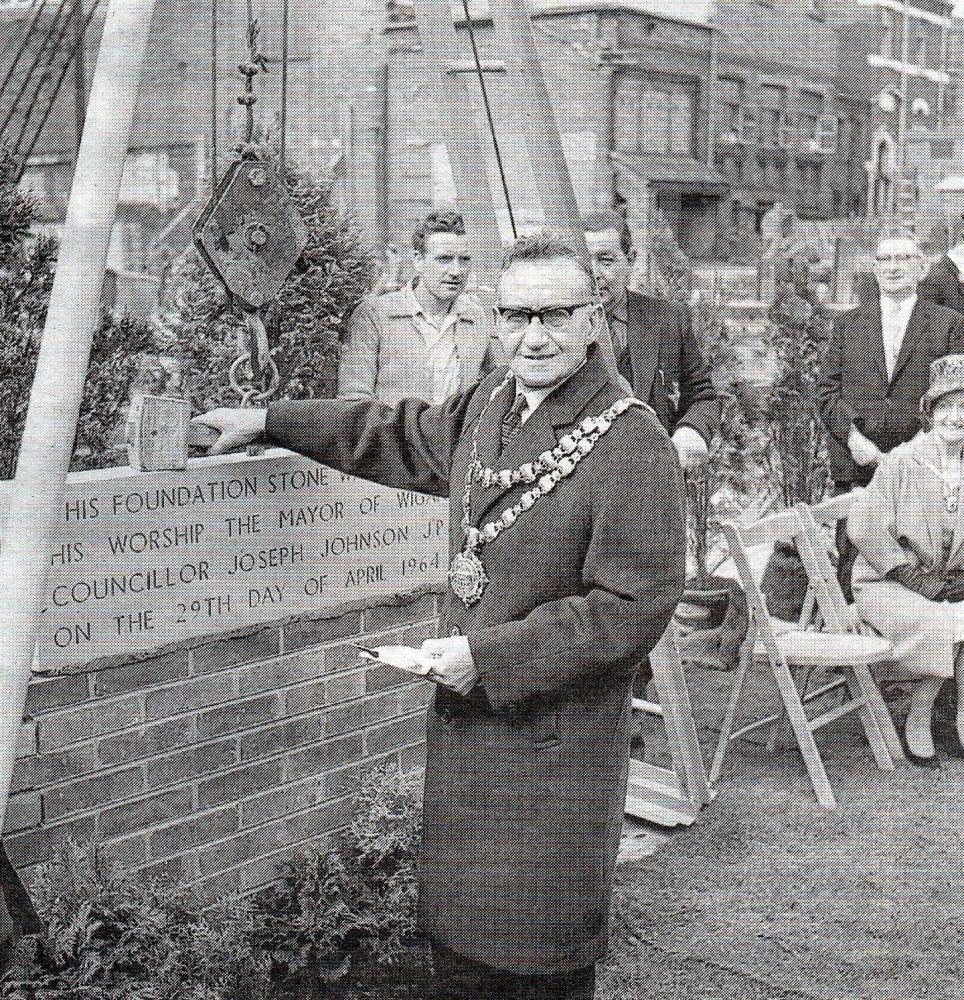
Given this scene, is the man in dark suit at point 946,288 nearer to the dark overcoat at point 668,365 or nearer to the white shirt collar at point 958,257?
the white shirt collar at point 958,257

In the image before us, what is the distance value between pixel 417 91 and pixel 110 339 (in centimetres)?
2124

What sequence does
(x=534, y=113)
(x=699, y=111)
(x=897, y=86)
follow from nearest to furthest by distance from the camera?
(x=534, y=113), (x=699, y=111), (x=897, y=86)

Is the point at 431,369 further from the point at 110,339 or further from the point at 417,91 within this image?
the point at 417,91

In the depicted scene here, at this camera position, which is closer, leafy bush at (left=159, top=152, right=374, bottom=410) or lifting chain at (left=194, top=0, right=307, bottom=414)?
lifting chain at (left=194, top=0, right=307, bottom=414)

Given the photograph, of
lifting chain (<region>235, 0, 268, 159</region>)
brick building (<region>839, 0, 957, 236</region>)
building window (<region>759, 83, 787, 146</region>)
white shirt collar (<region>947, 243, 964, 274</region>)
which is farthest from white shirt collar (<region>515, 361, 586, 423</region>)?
brick building (<region>839, 0, 957, 236</region>)

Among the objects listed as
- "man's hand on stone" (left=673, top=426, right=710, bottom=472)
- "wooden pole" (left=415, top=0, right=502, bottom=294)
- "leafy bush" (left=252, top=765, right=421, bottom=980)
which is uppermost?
"wooden pole" (left=415, top=0, right=502, bottom=294)

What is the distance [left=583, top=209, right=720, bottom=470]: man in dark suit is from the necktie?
2.43 meters

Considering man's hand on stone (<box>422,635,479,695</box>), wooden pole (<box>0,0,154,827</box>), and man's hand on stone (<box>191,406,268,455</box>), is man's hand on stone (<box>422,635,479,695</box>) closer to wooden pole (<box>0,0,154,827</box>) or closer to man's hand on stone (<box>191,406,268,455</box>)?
wooden pole (<box>0,0,154,827</box>)

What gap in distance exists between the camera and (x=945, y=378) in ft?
20.9

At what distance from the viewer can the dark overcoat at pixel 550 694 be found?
2.92 m

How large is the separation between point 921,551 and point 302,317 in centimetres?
291

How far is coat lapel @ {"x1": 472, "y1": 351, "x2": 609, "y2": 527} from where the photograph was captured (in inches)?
122

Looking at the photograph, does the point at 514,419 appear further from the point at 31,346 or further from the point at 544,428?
the point at 31,346

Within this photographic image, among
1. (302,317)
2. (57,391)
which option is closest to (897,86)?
(302,317)
